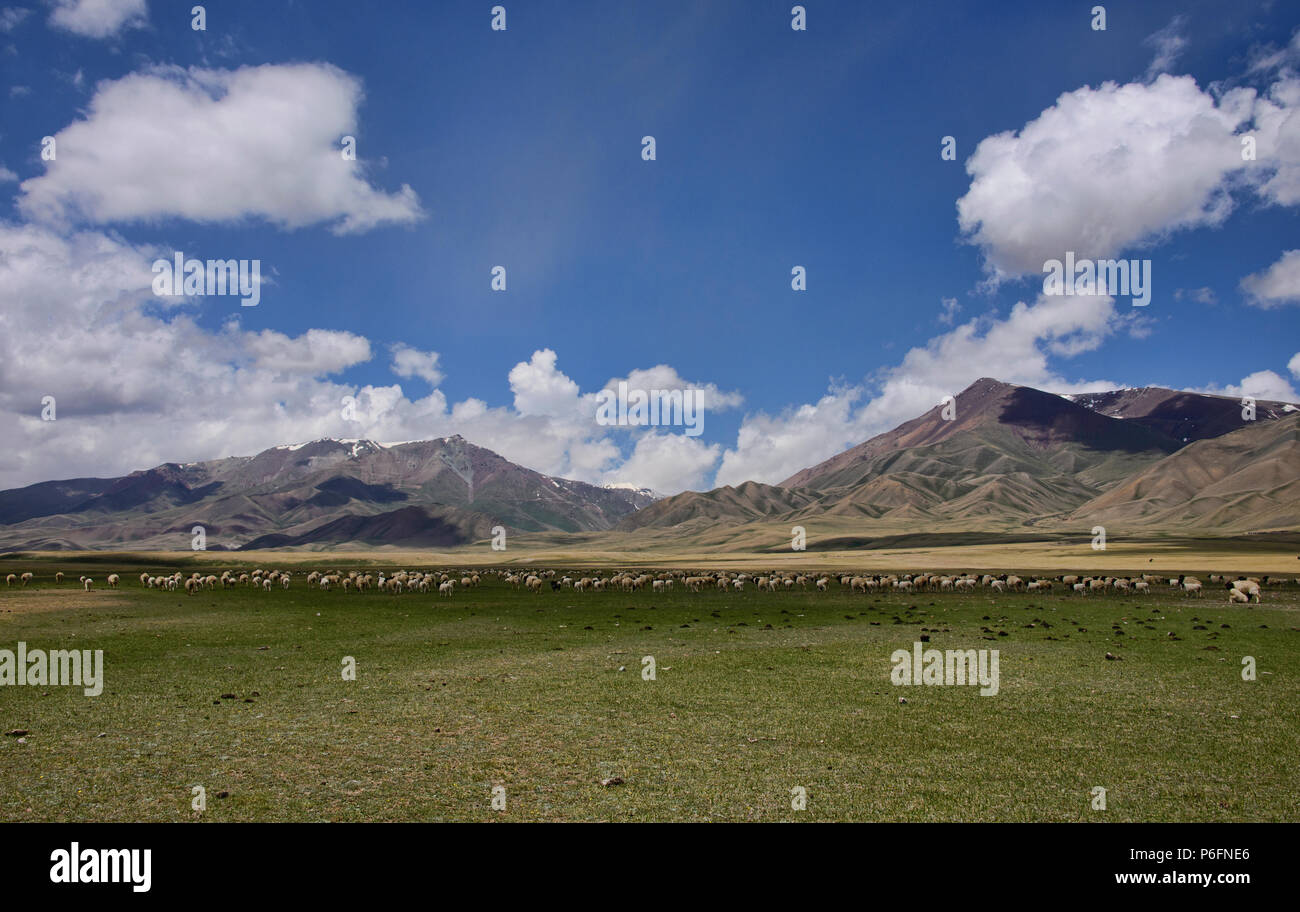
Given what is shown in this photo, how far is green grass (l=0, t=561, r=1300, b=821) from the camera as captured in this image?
1152 centimetres

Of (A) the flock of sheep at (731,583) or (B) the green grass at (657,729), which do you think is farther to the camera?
(A) the flock of sheep at (731,583)

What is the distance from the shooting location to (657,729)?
53.1 ft

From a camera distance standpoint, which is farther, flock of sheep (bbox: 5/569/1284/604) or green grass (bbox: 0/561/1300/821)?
flock of sheep (bbox: 5/569/1284/604)

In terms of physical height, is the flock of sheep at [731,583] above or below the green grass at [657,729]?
below

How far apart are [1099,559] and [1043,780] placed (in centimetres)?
13090

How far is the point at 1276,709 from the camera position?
17.7 m

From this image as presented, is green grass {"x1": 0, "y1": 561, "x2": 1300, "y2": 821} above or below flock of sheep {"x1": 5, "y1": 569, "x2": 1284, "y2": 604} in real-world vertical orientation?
above

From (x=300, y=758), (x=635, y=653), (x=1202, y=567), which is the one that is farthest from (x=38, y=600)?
(x=1202, y=567)

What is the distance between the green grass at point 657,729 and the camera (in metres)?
11.5

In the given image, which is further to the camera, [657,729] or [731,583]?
[731,583]

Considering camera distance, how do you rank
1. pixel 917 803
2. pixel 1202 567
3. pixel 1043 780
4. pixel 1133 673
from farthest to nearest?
pixel 1202 567 → pixel 1133 673 → pixel 1043 780 → pixel 917 803

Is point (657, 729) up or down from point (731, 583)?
up
